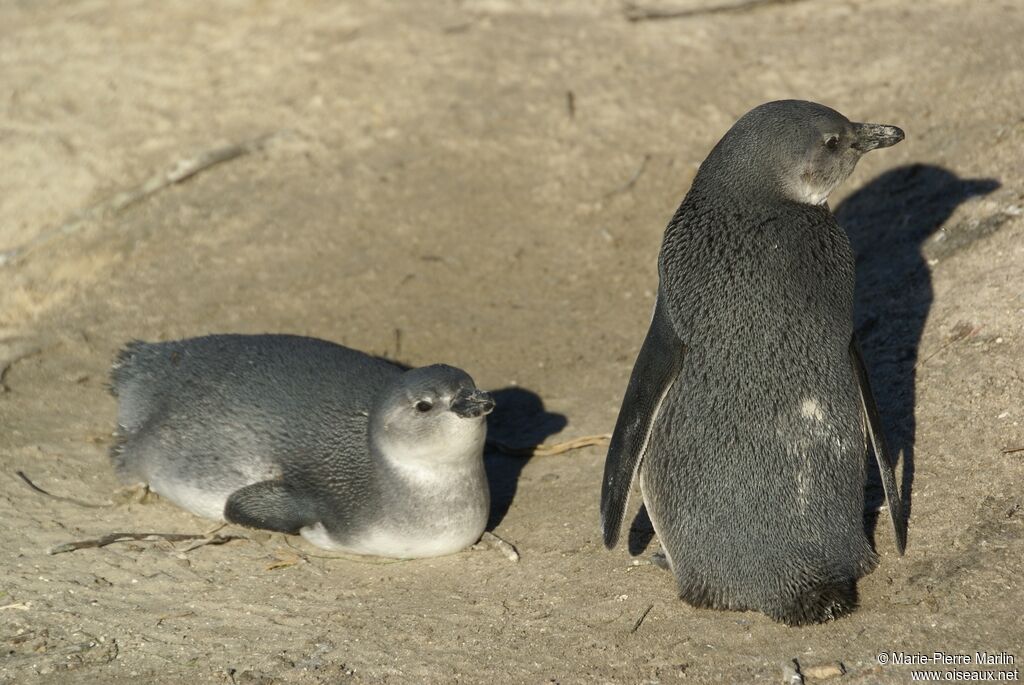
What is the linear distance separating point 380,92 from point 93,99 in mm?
2013

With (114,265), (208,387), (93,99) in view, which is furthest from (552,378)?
(93,99)

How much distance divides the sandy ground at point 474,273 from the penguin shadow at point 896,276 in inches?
0.8

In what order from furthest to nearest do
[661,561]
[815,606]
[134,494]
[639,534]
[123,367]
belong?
[123,367], [134,494], [639,534], [661,561], [815,606]

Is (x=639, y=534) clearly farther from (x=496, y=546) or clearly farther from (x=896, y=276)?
(x=896, y=276)

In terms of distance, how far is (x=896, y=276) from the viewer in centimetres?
573

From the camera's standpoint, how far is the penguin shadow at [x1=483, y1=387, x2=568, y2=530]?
5.28 m

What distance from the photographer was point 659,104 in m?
7.71

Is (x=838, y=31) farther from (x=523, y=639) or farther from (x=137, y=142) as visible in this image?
(x=523, y=639)

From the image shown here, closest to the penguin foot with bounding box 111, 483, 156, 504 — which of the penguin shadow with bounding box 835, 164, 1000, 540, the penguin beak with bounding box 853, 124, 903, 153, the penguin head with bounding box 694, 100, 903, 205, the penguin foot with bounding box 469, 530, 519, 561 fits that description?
the penguin foot with bounding box 469, 530, 519, 561

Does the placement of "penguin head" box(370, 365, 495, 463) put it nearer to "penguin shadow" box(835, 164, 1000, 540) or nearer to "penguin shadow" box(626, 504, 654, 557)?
"penguin shadow" box(626, 504, 654, 557)

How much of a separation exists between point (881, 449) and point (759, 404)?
1.68ft

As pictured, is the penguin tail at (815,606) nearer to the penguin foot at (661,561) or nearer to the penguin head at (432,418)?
the penguin foot at (661,561)

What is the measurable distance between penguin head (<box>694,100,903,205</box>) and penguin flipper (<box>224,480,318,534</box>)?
6.45ft

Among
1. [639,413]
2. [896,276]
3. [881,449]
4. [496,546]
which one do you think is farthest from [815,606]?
[896,276]
